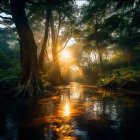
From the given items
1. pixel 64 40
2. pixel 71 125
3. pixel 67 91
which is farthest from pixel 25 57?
pixel 64 40

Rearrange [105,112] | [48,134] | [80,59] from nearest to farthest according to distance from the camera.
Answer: [48,134], [105,112], [80,59]

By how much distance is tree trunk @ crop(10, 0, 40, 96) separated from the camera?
15984 mm

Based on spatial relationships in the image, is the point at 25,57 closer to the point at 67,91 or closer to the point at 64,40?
the point at 67,91

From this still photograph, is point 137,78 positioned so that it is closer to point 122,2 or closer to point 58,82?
point 122,2

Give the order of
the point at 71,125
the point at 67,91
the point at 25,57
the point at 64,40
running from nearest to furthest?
1. the point at 71,125
2. the point at 25,57
3. the point at 67,91
4. the point at 64,40

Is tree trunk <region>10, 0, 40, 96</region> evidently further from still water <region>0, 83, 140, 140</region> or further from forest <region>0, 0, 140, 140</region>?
still water <region>0, 83, 140, 140</region>

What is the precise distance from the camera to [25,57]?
56.8 feet

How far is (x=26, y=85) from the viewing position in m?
16.0

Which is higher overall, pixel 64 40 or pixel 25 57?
pixel 64 40

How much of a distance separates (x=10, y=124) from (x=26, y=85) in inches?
334

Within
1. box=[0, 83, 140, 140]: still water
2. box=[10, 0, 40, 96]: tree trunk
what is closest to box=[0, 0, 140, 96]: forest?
box=[10, 0, 40, 96]: tree trunk

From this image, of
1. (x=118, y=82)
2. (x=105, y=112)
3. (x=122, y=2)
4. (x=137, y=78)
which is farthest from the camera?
(x=118, y=82)

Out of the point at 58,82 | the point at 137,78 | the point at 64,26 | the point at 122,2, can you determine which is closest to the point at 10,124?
the point at 122,2

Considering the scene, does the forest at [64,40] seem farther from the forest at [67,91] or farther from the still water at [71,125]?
the still water at [71,125]
